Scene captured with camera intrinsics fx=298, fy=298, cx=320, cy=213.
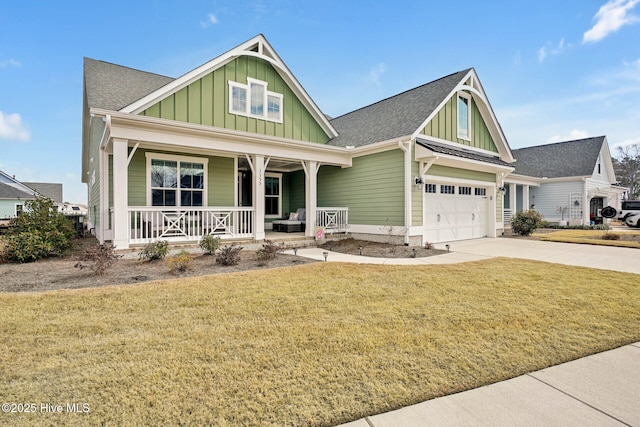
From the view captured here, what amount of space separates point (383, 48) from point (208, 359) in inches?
617

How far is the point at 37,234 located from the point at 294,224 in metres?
7.64

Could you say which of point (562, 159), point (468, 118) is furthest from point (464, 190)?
point (562, 159)

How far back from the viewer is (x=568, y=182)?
68.5 ft

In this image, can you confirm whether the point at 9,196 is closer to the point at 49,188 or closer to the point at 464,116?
the point at 49,188

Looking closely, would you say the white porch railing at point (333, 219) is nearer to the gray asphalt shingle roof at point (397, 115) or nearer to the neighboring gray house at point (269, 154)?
the neighboring gray house at point (269, 154)

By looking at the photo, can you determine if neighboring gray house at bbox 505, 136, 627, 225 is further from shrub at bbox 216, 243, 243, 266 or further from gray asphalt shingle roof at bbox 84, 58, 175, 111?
gray asphalt shingle roof at bbox 84, 58, 175, 111

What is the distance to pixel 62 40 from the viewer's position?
13047 millimetres

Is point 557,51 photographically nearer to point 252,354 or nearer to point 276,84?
A: point 276,84

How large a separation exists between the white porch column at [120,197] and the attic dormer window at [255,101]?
13.6ft

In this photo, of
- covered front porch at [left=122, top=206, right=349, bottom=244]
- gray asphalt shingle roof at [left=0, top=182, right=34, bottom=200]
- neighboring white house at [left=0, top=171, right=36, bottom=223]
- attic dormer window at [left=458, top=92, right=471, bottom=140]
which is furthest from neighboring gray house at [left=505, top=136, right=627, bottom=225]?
gray asphalt shingle roof at [left=0, top=182, right=34, bottom=200]

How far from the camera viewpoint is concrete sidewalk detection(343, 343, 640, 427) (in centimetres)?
209

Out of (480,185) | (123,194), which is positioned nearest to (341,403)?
(123,194)

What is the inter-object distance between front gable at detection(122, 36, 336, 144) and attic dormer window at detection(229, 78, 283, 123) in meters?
0.04

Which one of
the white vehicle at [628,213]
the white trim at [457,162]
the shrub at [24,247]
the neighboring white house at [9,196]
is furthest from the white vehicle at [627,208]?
the neighboring white house at [9,196]
